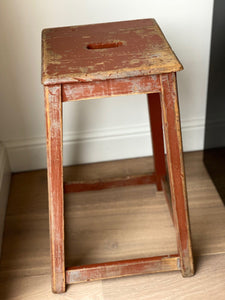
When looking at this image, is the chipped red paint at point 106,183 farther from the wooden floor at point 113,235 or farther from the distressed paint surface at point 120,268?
the distressed paint surface at point 120,268

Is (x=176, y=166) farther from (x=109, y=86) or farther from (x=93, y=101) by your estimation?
(x=93, y=101)

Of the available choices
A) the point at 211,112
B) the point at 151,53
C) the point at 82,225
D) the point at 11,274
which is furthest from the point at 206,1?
the point at 11,274

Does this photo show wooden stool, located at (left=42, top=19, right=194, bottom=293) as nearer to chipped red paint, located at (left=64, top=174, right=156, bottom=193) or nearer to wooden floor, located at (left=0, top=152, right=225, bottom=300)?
wooden floor, located at (left=0, top=152, right=225, bottom=300)

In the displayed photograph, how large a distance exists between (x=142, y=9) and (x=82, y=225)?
0.82 metres

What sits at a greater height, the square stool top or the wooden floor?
the square stool top

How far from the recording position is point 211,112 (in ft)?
5.79

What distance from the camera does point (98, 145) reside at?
1.84m

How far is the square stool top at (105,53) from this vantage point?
1.02 meters

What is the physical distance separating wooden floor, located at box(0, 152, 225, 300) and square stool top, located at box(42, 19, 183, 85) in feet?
2.12

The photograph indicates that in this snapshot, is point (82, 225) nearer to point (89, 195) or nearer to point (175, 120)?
point (89, 195)

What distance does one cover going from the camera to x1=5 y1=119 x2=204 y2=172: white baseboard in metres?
1.81

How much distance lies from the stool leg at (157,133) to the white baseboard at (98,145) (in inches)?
9.8

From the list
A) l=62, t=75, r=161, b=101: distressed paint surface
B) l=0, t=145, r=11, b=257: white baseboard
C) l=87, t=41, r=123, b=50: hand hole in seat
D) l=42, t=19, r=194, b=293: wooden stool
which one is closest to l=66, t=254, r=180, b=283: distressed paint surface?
l=42, t=19, r=194, b=293: wooden stool

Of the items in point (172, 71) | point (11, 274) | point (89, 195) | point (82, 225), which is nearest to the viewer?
point (172, 71)
